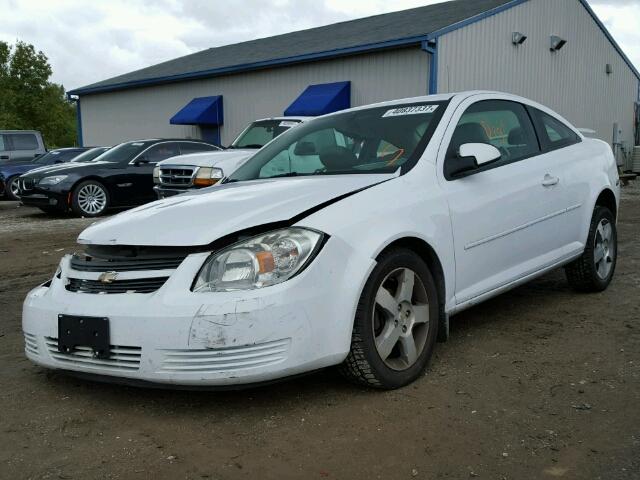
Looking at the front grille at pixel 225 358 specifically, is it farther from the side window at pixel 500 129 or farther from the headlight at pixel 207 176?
the headlight at pixel 207 176

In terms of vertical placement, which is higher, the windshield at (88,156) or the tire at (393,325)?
the windshield at (88,156)

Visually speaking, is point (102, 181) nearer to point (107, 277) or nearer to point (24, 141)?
point (24, 141)

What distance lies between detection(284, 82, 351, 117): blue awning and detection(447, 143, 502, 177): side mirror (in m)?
12.8

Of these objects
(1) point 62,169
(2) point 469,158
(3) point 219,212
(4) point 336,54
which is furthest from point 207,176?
(4) point 336,54

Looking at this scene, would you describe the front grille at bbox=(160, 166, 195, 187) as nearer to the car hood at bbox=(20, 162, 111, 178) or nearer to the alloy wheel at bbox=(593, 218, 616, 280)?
the car hood at bbox=(20, 162, 111, 178)

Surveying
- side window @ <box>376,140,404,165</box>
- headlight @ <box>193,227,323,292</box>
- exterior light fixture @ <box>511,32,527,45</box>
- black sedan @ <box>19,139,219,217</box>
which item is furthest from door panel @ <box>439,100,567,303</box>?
exterior light fixture @ <box>511,32,527,45</box>

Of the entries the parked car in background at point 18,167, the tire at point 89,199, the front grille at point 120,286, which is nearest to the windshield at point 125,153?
the tire at point 89,199

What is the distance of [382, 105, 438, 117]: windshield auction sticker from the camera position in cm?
403

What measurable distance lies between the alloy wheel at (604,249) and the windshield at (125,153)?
9525 millimetres

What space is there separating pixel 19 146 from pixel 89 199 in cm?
896

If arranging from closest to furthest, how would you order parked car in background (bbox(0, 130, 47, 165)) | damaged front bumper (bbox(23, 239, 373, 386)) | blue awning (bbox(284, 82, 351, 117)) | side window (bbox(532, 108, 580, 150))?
1. damaged front bumper (bbox(23, 239, 373, 386))
2. side window (bbox(532, 108, 580, 150))
3. blue awning (bbox(284, 82, 351, 117))
4. parked car in background (bbox(0, 130, 47, 165))

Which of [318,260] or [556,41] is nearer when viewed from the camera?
[318,260]

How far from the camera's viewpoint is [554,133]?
15.8 feet

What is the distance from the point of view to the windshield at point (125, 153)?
12.7 metres
